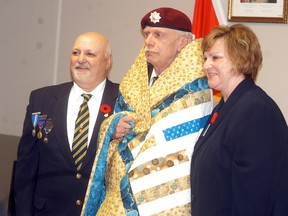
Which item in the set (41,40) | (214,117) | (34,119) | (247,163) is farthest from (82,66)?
(41,40)

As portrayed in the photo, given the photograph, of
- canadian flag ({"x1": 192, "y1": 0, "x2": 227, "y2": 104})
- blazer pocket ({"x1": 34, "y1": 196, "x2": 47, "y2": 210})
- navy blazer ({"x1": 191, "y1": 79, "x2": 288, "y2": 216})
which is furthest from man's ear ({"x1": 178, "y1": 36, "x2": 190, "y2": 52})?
blazer pocket ({"x1": 34, "y1": 196, "x2": 47, "y2": 210})

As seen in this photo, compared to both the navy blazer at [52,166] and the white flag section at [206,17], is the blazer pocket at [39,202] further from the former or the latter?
the white flag section at [206,17]

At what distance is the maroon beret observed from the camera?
238 cm

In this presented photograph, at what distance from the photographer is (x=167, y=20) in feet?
7.81

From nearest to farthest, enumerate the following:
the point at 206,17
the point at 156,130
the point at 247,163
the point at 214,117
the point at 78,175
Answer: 1. the point at 247,163
2. the point at 214,117
3. the point at 156,130
4. the point at 78,175
5. the point at 206,17

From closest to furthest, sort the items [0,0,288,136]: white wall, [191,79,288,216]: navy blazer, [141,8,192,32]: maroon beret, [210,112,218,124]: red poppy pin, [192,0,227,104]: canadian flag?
[191,79,288,216]: navy blazer, [210,112,218,124]: red poppy pin, [141,8,192,32]: maroon beret, [192,0,227,104]: canadian flag, [0,0,288,136]: white wall

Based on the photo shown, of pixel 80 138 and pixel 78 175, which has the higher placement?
pixel 80 138

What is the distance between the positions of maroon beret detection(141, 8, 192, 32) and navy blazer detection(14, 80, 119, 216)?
441 millimetres

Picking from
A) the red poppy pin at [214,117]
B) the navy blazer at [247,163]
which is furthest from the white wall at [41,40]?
the navy blazer at [247,163]

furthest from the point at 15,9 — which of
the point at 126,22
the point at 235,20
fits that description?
the point at 235,20

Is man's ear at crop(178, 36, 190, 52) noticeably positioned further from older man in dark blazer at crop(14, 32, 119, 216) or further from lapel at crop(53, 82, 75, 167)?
lapel at crop(53, 82, 75, 167)

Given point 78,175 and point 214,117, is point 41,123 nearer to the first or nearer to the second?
point 78,175

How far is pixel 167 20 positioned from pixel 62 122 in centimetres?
71

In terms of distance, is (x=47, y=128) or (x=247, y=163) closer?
(x=247, y=163)
